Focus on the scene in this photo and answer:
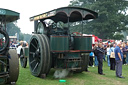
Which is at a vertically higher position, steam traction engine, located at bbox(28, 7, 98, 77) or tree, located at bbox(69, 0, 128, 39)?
tree, located at bbox(69, 0, 128, 39)

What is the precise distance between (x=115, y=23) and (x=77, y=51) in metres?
27.6

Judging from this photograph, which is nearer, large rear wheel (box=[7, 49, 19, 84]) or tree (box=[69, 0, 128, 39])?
large rear wheel (box=[7, 49, 19, 84])

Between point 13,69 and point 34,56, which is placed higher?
point 34,56

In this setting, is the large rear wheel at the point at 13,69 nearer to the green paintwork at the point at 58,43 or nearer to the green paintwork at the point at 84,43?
the green paintwork at the point at 58,43

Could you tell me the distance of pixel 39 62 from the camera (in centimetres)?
720

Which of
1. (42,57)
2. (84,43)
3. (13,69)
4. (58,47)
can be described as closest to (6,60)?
(13,69)

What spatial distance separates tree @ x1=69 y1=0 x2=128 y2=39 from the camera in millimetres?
32303

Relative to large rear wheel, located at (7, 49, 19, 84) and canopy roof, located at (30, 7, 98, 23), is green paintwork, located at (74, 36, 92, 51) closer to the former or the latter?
canopy roof, located at (30, 7, 98, 23)

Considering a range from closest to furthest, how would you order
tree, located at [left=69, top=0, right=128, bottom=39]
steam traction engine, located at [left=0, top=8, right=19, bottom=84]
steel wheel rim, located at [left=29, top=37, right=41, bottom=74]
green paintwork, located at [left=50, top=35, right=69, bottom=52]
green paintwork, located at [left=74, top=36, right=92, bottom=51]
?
1. steam traction engine, located at [left=0, top=8, right=19, bottom=84]
2. green paintwork, located at [left=50, top=35, right=69, bottom=52]
3. green paintwork, located at [left=74, top=36, right=92, bottom=51]
4. steel wheel rim, located at [left=29, top=37, right=41, bottom=74]
5. tree, located at [left=69, top=0, right=128, bottom=39]

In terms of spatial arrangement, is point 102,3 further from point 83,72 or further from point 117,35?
point 83,72

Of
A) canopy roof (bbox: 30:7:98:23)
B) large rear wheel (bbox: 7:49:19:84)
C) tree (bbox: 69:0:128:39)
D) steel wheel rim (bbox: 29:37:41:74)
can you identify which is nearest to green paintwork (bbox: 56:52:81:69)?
steel wheel rim (bbox: 29:37:41:74)

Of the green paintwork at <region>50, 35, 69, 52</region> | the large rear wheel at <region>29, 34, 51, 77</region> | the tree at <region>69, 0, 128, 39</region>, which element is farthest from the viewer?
the tree at <region>69, 0, 128, 39</region>

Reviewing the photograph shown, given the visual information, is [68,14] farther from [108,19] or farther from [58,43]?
[108,19]

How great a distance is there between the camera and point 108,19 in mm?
32750
